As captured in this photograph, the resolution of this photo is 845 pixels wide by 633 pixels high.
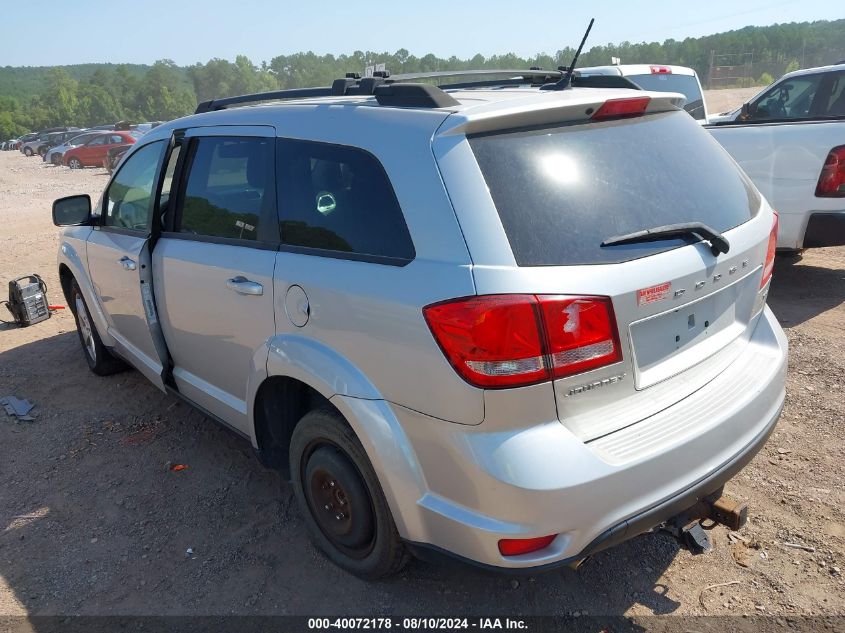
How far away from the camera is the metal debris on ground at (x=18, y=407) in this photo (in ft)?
15.0

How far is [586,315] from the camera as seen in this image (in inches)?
79.0

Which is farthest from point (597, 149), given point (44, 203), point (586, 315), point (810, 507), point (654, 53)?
point (654, 53)

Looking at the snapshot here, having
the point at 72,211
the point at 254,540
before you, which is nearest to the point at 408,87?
the point at 254,540

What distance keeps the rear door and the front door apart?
0.51 ft

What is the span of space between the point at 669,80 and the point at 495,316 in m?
9.03

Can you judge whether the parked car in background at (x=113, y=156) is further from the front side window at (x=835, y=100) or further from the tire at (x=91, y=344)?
the front side window at (x=835, y=100)

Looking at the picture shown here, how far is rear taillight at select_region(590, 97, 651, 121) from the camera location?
240cm

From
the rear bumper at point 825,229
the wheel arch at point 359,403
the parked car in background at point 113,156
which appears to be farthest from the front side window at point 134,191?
the parked car in background at point 113,156

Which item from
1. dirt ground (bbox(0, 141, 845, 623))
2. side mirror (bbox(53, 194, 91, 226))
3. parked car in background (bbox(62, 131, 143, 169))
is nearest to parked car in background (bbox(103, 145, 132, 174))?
parked car in background (bbox(62, 131, 143, 169))

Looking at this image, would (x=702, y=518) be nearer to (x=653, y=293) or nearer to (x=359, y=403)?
(x=653, y=293)

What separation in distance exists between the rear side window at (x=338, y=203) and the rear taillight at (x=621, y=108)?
817mm

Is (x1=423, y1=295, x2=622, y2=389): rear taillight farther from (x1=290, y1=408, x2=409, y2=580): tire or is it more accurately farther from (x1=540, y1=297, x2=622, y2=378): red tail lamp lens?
(x1=290, y1=408, x2=409, y2=580): tire

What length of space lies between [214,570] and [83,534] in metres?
0.80

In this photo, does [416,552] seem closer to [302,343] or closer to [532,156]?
[302,343]
